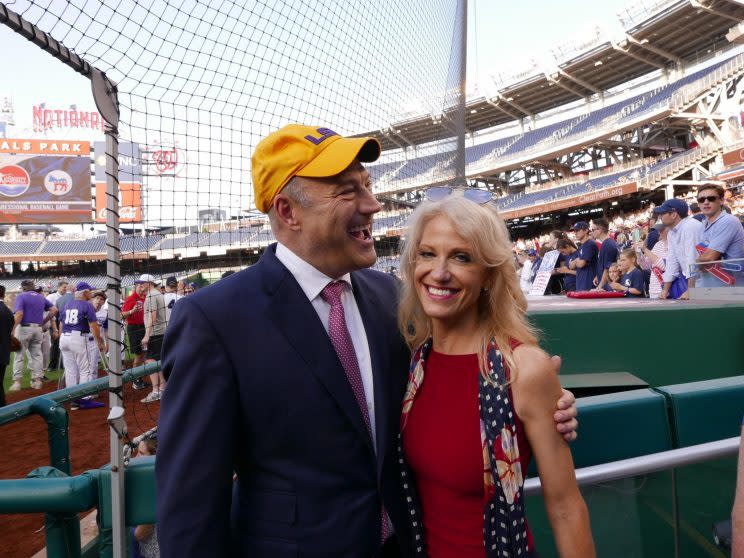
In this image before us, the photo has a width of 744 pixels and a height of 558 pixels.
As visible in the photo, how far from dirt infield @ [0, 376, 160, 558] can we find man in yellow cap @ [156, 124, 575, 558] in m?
3.38

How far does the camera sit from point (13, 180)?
112ft

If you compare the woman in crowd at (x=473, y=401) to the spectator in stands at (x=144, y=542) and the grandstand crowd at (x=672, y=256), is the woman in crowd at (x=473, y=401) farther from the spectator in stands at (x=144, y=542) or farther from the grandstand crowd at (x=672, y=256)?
the grandstand crowd at (x=672, y=256)

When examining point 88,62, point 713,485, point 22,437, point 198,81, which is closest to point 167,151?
point 198,81

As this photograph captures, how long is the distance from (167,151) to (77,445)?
5512 mm

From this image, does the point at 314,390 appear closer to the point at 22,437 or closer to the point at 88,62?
the point at 88,62

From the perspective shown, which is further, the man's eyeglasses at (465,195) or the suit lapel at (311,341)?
the man's eyeglasses at (465,195)

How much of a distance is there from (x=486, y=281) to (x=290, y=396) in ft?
2.11

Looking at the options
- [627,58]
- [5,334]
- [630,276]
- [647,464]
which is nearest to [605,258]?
[630,276]

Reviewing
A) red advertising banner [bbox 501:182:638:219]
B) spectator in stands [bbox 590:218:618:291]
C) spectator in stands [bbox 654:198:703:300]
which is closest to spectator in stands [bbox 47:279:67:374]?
spectator in stands [bbox 590:218:618:291]

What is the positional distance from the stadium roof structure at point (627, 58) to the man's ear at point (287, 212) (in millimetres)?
30961

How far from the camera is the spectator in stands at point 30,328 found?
949 centimetres

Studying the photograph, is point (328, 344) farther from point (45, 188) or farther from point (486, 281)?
point (45, 188)

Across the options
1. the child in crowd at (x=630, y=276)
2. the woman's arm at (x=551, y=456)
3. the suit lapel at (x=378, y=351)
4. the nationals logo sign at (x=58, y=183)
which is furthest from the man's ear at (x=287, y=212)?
the nationals logo sign at (x=58, y=183)

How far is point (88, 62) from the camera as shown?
53.3 inches
